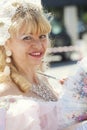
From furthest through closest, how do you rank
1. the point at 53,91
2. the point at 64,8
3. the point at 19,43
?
1. the point at 64,8
2. the point at 53,91
3. the point at 19,43

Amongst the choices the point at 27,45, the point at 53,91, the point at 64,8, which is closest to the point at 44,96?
the point at 53,91

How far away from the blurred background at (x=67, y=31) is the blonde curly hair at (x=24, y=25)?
34.5ft

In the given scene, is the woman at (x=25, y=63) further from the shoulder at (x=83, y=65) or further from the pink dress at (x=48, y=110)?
the shoulder at (x=83, y=65)

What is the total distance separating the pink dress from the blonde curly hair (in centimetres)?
22

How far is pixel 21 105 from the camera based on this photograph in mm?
2508

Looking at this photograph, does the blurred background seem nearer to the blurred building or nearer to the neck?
the blurred building

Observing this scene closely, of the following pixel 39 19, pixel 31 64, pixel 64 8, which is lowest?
pixel 64 8

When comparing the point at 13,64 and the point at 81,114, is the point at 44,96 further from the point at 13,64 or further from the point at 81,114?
the point at 81,114

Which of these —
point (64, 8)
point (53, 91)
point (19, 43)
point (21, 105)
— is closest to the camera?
point (21, 105)

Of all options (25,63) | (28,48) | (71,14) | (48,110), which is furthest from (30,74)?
(71,14)

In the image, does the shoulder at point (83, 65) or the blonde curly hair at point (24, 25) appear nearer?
the shoulder at point (83, 65)

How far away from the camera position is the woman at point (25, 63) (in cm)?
256

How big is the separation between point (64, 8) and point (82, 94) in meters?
17.0

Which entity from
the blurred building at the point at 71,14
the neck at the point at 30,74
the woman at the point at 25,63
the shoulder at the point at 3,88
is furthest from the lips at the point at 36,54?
the blurred building at the point at 71,14
